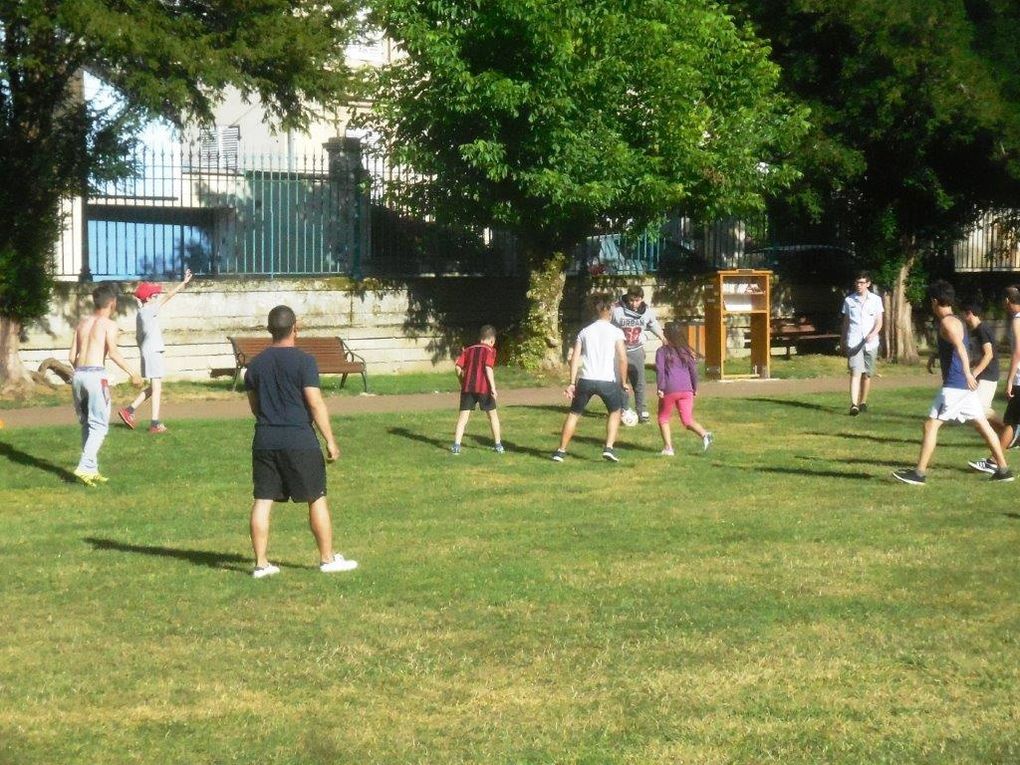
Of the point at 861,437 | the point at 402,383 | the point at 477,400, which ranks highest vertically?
the point at 477,400

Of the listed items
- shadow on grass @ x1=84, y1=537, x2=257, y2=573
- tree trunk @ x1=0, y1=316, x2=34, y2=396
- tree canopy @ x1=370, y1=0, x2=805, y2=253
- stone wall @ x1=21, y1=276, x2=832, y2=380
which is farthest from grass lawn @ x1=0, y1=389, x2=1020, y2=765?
tree canopy @ x1=370, y1=0, x2=805, y2=253

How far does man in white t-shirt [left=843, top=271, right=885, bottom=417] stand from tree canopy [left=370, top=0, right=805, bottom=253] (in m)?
3.77

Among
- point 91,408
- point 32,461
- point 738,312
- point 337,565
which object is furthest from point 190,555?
point 738,312

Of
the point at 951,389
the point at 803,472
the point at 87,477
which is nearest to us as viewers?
the point at 951,389

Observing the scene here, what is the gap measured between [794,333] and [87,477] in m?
17.3

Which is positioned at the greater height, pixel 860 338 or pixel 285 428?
pixel 860 338

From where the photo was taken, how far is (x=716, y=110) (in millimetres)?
23938

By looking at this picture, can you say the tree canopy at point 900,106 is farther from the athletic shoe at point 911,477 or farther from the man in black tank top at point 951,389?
the athletic shoe at point 911,477

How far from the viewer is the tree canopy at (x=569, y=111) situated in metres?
20.8

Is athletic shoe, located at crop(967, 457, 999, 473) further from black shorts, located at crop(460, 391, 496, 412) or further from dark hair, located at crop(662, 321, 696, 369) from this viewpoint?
black shorts, located at crop(460, 391, 496, 412)

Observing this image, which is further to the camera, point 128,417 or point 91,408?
point 128,417

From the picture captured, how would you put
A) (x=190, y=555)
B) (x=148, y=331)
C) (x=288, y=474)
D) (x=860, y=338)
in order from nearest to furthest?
(x=288, y=474) → (x=190, y=555) → (x=148, y=331) → (x=860, y=338)

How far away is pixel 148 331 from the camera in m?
16.8

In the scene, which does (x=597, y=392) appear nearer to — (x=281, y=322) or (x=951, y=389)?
(x=951, y=389)
